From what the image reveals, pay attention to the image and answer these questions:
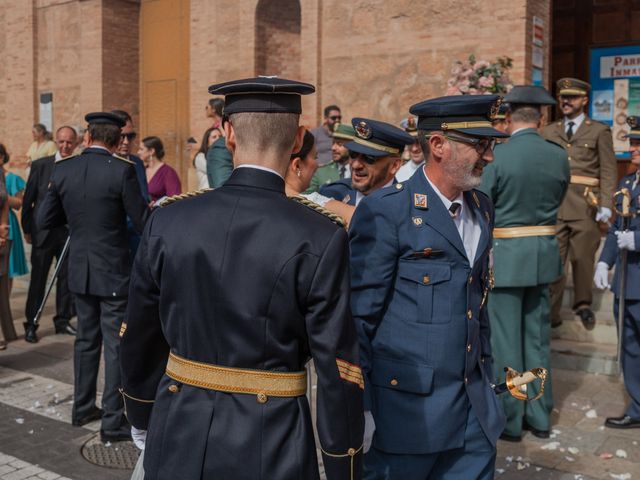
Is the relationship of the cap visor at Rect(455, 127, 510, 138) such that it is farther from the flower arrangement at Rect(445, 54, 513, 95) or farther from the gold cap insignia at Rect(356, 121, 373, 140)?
the flower arrangement at Rect(445, 54, 513, 95)

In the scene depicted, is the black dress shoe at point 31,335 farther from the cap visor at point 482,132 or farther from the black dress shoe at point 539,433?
the cap visor at point 482,132

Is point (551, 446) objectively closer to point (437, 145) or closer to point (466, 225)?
point (466, 225)

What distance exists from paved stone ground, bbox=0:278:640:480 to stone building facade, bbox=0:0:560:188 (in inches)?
215

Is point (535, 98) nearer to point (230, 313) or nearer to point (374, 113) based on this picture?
point (230, 313)

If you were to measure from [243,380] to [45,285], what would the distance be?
7.05 m

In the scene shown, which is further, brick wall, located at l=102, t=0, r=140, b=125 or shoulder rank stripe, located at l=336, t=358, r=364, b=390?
brick wall, located at l=102, t=0, r=140, b=125

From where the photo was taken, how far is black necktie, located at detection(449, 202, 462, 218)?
3297 mm

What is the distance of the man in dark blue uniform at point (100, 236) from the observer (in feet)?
18.4

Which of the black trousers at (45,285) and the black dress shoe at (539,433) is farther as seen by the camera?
the black trousers at (45,285)

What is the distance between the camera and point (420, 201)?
126 inches

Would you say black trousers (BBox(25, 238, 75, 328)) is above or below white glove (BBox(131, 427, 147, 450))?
below

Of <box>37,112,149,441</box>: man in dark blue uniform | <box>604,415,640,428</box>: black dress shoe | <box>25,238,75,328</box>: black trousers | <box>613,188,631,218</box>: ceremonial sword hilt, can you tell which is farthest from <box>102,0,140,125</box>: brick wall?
<box>604,415,640,428</box>: black dress shoe

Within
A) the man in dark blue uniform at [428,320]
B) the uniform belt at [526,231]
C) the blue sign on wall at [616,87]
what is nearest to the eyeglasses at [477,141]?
the man in dark blue uniform at [428,320]

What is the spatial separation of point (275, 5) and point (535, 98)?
31.5ft
